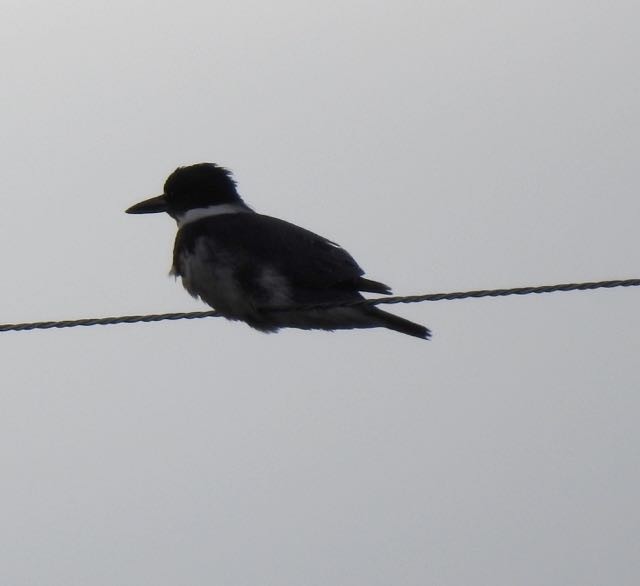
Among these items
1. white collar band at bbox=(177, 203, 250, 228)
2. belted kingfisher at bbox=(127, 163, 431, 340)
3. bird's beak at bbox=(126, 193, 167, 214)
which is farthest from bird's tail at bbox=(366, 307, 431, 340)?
bird's beak at bbox=(126, 193, 167, 214)

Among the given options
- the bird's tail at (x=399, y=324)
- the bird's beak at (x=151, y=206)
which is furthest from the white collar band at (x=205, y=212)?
A: the bird's tail at (x=399, y=324)

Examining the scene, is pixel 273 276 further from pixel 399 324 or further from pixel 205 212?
pixel 205 212

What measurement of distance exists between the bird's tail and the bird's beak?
1.63 meters

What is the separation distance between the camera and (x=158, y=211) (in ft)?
26.1

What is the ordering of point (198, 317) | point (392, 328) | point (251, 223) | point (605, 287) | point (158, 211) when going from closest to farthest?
point (605, 287) → point (198, 317) → point (392, 328) → point (251, 223) → point (158, 211)

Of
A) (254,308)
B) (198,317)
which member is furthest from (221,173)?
(198,317)

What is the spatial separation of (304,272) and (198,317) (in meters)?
0.92

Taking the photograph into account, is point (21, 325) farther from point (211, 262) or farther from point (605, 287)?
point (605, 287)

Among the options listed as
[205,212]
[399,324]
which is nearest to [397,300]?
[399,324]

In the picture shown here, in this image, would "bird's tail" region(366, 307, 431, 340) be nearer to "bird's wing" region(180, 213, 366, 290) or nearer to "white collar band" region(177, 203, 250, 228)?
"bird's wing" region(180, 213, 366, 290)

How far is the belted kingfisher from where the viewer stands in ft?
22.2

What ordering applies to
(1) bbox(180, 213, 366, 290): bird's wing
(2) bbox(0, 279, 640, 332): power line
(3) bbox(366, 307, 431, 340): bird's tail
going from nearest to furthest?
(2) bbox(0, 279, 640, 332): power line
(3) bbox(366, 307, 431, 340): bird's tail
(1) bbox(180, 213, 366, 290): bird's wing

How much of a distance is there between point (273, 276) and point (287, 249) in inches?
8.3

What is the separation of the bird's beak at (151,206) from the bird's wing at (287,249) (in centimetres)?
67
